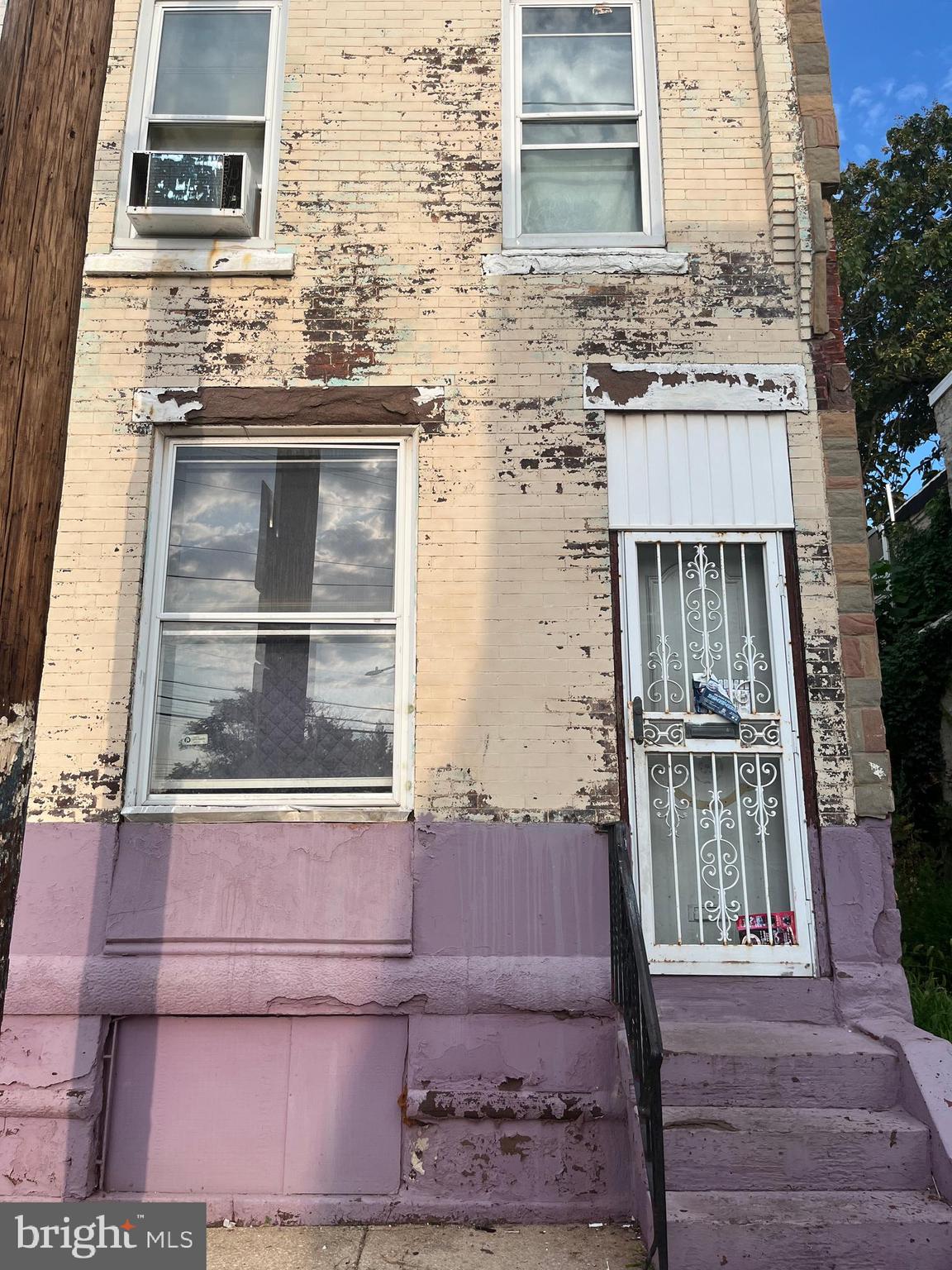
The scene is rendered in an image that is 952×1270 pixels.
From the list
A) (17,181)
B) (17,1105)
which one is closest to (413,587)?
(17,181)

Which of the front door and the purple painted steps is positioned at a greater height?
the front door

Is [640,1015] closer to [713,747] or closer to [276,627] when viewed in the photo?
[713,747]

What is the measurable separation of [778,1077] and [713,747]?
1600mm

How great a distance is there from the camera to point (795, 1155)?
4.00m

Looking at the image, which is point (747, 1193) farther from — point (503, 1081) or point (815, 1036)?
point (503, 1081)

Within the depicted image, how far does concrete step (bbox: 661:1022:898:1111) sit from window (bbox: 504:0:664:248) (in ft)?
14.5

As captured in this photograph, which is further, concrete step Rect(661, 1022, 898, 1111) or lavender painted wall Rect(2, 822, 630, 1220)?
lavender painted wall Rect(2, 822, 630, 1220)

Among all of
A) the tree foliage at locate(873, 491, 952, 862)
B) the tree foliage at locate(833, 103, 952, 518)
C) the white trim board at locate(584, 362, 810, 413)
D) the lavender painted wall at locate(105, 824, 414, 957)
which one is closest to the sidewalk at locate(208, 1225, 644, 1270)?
the lavender painted wall at locate(105, 824, 414, 957)

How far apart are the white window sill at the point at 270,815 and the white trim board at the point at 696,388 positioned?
8.25 ft

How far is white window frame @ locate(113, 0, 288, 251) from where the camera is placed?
5.79 meters

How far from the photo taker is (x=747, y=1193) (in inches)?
153

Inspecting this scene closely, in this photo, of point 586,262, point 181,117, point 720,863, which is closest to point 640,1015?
point 720,863

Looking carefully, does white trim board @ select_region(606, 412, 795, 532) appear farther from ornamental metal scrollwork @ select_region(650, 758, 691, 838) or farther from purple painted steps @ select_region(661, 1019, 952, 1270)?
purple painted steps @ select_region(661, 1019, 952, 1270)

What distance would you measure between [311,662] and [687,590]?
2105mm
